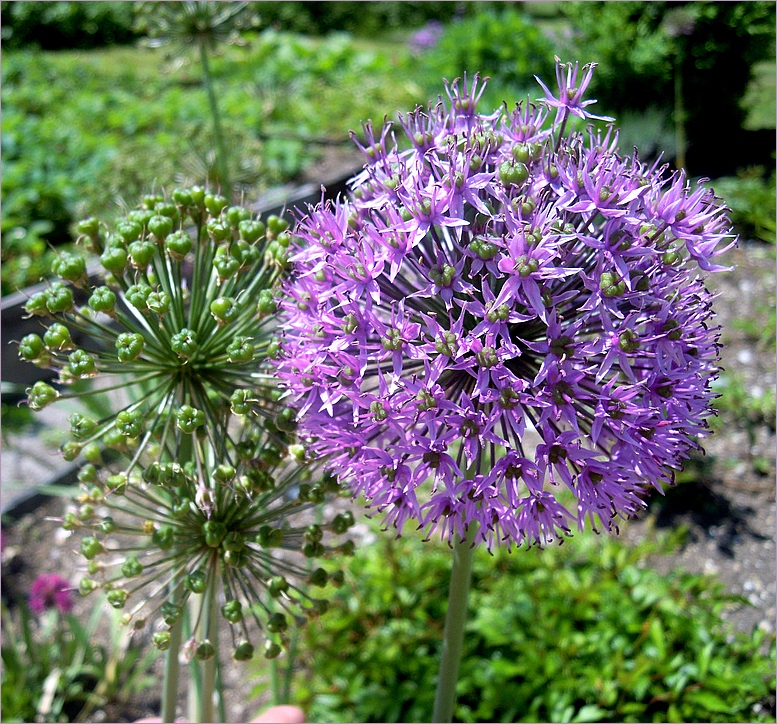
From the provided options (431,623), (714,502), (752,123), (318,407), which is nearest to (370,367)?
(318,407)

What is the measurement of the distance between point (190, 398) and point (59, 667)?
221 cm

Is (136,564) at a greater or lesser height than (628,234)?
lesser

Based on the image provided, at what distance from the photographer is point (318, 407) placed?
1398mm

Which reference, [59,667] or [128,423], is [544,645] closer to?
[128,423]

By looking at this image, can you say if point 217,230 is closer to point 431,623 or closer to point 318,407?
point 318,407

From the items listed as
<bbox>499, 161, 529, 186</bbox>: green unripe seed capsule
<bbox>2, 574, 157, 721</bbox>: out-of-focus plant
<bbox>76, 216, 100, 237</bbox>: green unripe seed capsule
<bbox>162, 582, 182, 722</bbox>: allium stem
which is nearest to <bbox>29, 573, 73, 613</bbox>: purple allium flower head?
<bbox>2, 574, 157, 721</bbox>: out-of-focus plant

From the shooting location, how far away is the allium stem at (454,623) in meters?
1.51

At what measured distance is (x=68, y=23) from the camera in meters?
13.7

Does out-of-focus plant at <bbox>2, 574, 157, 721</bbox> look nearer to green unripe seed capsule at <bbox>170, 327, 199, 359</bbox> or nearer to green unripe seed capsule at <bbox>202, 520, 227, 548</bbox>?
green unripe seed capsule at <bbox>202, 520, 227, 548</bbox>

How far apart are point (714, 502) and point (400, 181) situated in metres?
3.10

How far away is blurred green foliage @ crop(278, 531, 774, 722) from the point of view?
2.47 metres

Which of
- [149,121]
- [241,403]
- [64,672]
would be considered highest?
[149,121]

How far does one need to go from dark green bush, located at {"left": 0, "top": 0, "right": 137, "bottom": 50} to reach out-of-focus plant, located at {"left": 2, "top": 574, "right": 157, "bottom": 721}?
12758 millimetres

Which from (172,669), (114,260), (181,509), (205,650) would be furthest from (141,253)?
(172,669)
